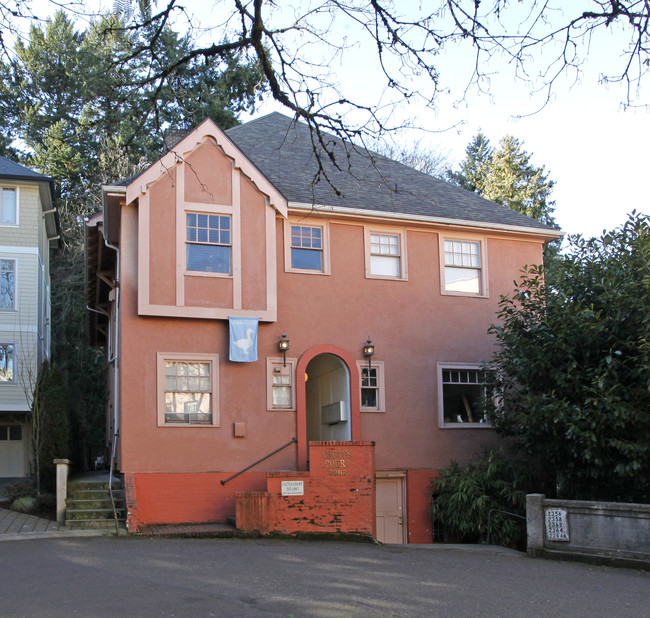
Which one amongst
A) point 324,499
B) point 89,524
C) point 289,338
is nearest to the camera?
point 89,524

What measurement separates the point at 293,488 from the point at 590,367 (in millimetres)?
6131

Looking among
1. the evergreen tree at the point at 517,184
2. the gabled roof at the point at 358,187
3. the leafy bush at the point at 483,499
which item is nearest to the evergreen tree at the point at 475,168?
the evergreen tree at the point at 517,184

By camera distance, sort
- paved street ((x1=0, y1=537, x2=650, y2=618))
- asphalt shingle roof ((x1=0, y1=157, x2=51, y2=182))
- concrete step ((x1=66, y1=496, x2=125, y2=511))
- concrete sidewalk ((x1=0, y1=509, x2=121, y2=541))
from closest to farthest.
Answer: paved street ((x1=0, y1=537, x2=650, y2=618)) < concrete sidewalk ((x1=0, y1=509, x2=121, y2=541)) < concrete step ((x1=66, y1=496, x2=125, y2=511)) < asphalt shingle roof ((x1=0, y1=157, x2=51, y2=182))

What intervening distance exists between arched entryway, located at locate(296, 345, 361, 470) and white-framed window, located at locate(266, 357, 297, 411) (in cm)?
14

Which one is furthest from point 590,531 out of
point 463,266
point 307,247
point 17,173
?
point 17,173

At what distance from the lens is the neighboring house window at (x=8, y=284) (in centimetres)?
2734

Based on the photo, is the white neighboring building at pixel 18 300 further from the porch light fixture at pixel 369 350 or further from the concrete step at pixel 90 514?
the porch light fixture at pixel 369 350

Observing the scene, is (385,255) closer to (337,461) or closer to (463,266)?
(463,266)

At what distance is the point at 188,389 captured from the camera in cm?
1648

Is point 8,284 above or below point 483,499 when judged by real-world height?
above

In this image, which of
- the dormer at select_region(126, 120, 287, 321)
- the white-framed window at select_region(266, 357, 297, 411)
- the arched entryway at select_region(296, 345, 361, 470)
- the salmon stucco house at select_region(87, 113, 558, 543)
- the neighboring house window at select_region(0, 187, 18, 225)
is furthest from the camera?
the neighboring house window at select_region(0, 187, 18, 225)

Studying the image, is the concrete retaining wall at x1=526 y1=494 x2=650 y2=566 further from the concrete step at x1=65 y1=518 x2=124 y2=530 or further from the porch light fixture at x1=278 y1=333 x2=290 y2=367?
the concrete step at x1=65 y1=518 x2=124 y2=530

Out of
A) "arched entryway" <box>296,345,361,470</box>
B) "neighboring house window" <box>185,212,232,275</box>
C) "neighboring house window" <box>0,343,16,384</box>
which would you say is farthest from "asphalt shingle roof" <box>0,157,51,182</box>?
"arched entryway" <box>296,345,361,470</box>

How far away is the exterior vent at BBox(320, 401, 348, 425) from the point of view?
1790cm
